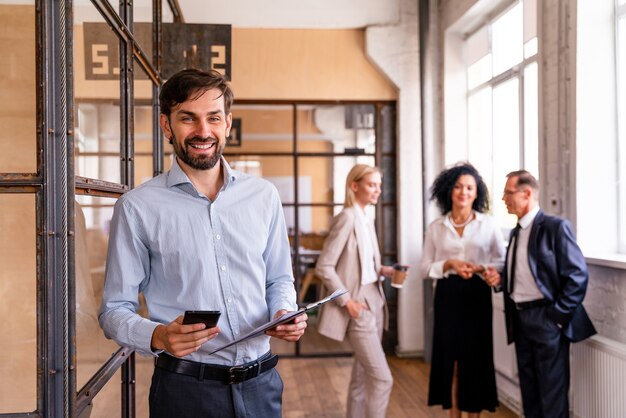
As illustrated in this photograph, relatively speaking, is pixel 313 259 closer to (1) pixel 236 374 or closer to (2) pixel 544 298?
(2) pixel 544 298

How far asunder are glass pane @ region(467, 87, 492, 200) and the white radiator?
8.20 feet

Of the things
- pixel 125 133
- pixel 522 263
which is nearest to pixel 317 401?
pixel 522 263

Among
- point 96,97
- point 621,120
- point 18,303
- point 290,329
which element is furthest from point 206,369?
point 621,120

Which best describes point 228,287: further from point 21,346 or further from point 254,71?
point 254,71

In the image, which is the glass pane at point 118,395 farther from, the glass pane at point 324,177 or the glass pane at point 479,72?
the glass pane at point 479,72

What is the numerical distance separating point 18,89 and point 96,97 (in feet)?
2.45

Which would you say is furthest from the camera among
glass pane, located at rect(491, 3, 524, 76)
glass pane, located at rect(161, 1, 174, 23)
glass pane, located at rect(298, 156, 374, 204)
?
glass pane, located at rect(298, 156, 374, 204)

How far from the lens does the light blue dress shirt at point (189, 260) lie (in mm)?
1842

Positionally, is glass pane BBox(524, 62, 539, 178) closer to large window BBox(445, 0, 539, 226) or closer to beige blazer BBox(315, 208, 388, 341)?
large window BBox(445, 0, 539, 226)

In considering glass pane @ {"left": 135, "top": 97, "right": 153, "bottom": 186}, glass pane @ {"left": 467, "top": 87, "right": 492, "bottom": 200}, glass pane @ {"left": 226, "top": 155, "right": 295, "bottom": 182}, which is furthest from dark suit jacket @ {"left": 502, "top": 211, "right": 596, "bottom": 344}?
glass pane @ {"left": 226, "top": 155, "right": 295, "bottom": 182}

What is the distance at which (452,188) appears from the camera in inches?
178

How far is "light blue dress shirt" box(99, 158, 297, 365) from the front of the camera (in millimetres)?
1842

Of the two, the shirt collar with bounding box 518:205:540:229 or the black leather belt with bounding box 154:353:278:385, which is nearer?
the black leather belt with bounding box 154:353:278:385

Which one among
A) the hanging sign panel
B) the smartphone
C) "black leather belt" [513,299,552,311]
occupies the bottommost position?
"black leather belt" [513,299,552,311]
